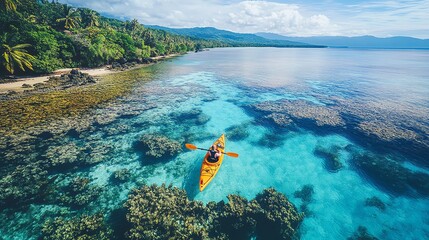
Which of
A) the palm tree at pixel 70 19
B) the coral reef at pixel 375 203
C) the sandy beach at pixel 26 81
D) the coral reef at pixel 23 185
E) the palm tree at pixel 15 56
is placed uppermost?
the palm tree at pixel 70 19

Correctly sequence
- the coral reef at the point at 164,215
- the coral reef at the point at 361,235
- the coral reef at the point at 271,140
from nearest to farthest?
the coral reef at the point at 164,215
the coral reef at the point at 361,235
the coral reef at the point at 271,140

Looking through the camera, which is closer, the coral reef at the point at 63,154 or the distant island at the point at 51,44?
the coral reef at the point at 63,154

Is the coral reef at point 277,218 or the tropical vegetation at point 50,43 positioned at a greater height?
the tropical vegetation at point 50,43

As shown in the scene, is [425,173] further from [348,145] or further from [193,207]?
[193,207]

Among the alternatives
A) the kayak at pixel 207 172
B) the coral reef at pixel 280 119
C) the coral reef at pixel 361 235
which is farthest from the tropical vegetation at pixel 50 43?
the coral reef at pixel 361 235

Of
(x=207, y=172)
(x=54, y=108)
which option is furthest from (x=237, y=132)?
(x=54, y=108)

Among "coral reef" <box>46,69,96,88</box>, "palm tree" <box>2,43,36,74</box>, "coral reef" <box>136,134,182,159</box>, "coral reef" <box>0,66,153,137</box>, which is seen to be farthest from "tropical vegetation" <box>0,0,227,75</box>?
"coral reef" <box>136,134,182,159</box>

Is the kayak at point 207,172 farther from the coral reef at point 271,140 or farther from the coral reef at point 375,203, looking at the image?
the coral reef at point 375,203
